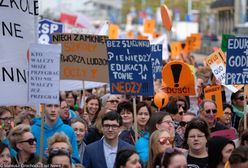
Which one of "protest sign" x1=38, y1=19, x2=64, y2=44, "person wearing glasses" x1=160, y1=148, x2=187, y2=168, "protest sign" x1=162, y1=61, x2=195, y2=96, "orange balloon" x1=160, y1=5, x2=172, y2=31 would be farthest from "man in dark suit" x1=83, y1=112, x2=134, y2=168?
"protest sign" x1=38, y1=19, x2=64, y2=44

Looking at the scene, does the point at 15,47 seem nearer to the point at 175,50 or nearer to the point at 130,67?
the point at 130,67

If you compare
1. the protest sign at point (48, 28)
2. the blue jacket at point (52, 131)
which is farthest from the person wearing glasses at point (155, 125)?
the protest sign at point (48, 28)

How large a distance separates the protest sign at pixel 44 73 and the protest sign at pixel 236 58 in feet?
9.54

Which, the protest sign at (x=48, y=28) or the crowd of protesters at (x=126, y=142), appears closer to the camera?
the crowd of protesters at (x=126, y=142)

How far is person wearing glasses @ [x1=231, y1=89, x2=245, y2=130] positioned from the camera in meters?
14.3

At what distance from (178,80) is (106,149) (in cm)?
492

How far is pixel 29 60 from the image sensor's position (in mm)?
10242

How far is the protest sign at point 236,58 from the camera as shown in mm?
12281

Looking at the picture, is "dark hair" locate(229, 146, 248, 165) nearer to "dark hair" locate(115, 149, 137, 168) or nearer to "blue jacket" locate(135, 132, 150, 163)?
"dark hair" locate(115, 149, 137, 168)

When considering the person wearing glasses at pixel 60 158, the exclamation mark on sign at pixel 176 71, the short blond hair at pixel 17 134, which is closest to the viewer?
the person wearing glasses at pixel 60 158

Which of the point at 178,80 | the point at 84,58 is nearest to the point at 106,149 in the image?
the point at 84,58

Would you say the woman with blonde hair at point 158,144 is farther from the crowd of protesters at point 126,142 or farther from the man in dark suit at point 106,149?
the man in dark suit at point 106,149

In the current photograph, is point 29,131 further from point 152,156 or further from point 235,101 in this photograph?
point 235,101

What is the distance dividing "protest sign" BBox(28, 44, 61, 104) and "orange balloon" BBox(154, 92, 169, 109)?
13.9 feet
